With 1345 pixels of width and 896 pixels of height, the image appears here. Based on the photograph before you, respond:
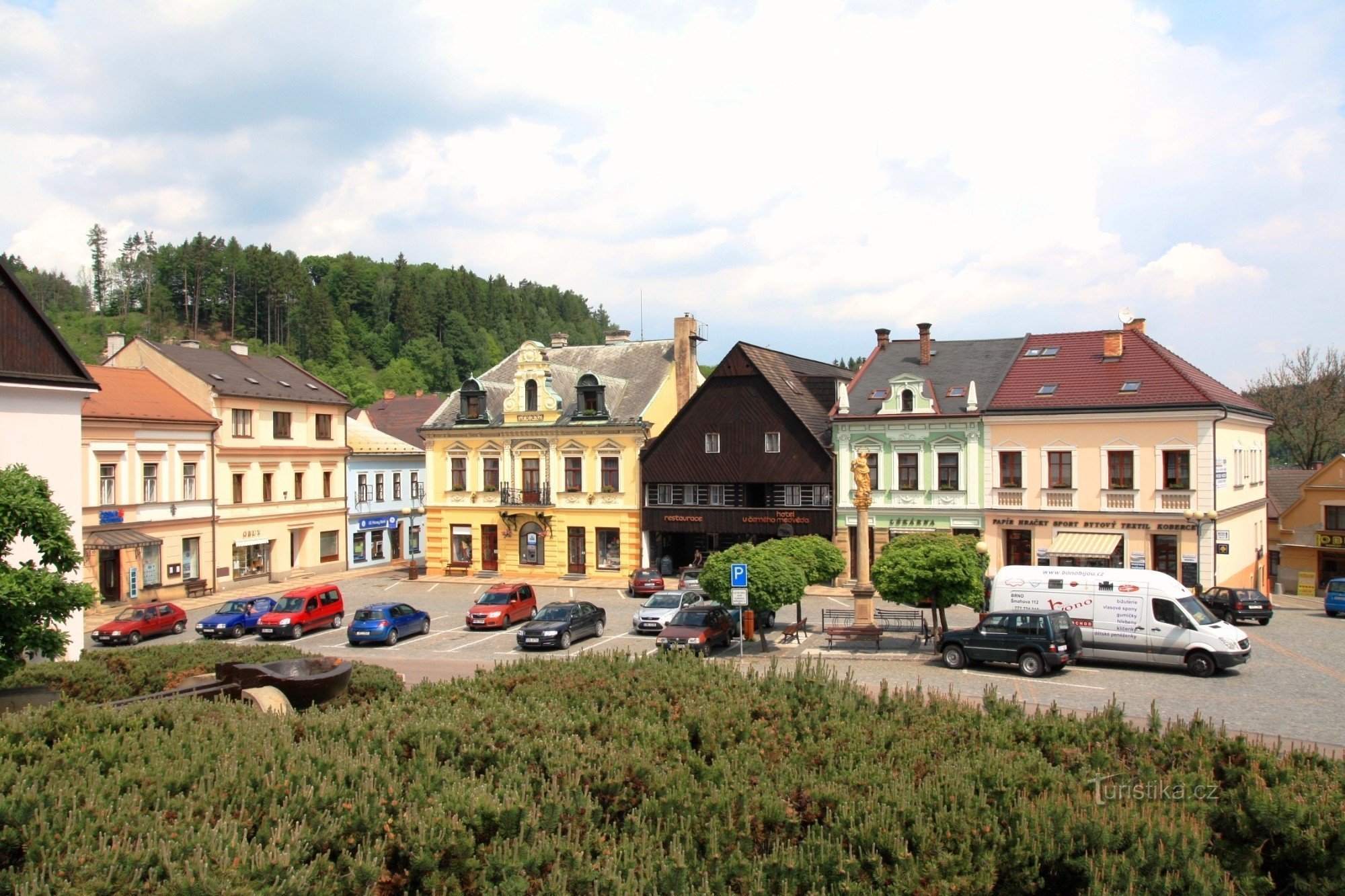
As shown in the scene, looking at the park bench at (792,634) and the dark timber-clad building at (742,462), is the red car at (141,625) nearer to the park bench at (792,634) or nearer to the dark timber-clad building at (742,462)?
the dark timber-clad building at (742,462)

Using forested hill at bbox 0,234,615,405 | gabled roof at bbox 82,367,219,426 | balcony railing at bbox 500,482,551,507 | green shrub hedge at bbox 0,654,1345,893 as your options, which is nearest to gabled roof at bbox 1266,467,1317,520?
balcony railing at bbox 500,482,551,507

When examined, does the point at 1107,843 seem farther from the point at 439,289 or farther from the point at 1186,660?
the point at 439,289

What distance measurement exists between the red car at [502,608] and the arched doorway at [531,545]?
11.4 m

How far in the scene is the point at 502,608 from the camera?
32688mm

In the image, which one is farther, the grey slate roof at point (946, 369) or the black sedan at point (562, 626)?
the grey slate roof at point (946, 369)

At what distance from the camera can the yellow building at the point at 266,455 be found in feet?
145

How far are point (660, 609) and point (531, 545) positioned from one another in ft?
56.3

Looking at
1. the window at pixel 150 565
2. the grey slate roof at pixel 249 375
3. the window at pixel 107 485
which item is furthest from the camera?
the grey slate roof at pixel 249 375

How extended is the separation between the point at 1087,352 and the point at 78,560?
117ft

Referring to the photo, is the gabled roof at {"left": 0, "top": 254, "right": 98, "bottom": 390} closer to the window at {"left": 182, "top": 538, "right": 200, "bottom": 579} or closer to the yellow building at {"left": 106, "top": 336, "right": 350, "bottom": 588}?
the window at {"left": 182, "top": 538, "right": 200, "bottom": 579}

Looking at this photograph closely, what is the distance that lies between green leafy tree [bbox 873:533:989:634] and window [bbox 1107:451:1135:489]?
11850 millimetres

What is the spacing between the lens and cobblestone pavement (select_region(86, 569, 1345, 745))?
19102mm

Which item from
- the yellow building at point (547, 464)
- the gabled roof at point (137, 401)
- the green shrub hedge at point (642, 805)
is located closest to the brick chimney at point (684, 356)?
the yellow building at point (547, 464)

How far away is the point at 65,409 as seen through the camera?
22750 mm
